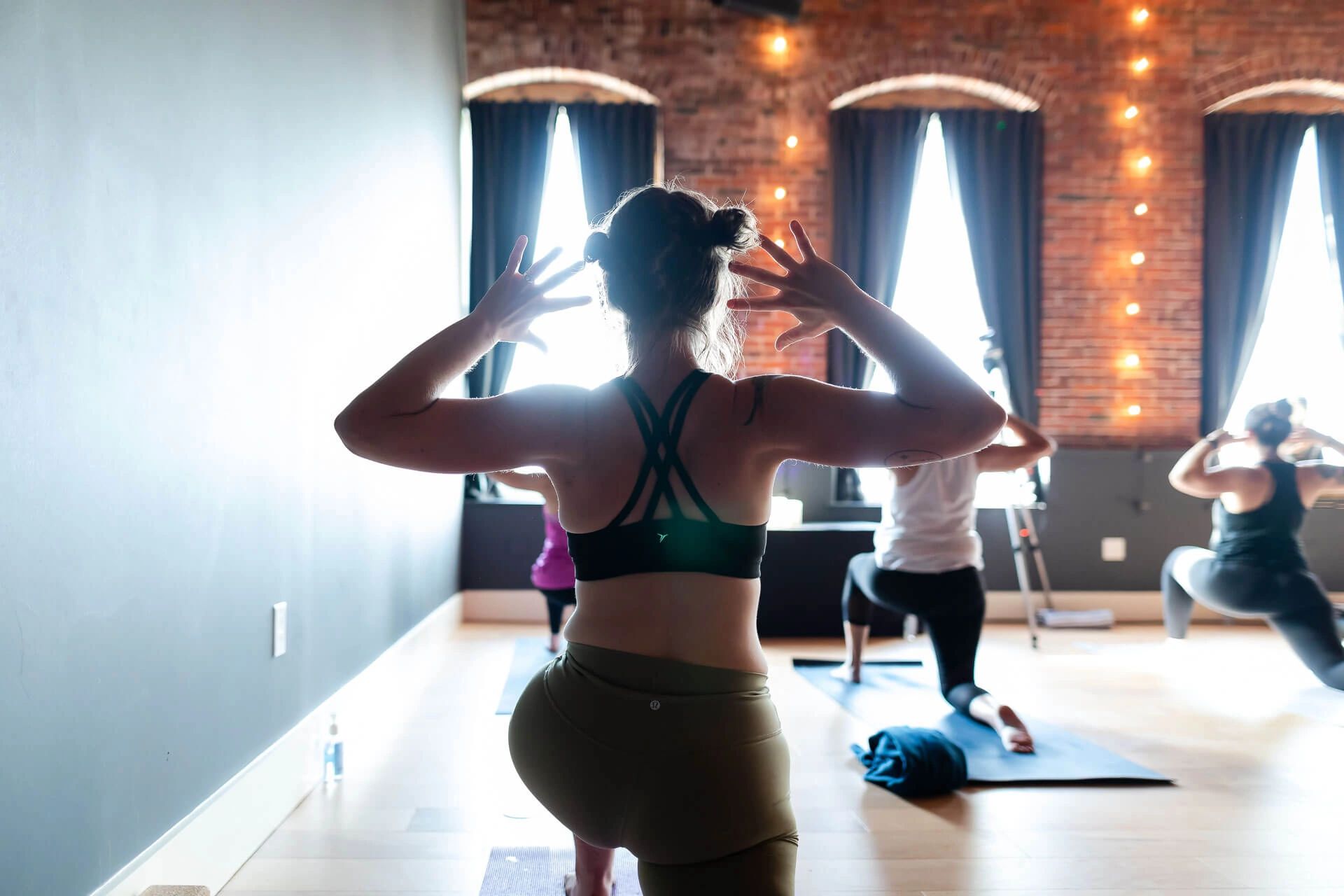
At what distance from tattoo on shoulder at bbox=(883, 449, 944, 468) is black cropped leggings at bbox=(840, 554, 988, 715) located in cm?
223

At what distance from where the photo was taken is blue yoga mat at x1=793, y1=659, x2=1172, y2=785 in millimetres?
2689

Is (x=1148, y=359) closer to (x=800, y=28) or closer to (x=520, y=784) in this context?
(x=800, y=28)

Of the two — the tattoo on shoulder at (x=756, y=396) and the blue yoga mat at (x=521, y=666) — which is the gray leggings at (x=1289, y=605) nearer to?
the blue yoga mat at (x=521, y=666)

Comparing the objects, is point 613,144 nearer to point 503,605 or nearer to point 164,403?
point 503,605

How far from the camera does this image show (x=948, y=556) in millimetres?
3160

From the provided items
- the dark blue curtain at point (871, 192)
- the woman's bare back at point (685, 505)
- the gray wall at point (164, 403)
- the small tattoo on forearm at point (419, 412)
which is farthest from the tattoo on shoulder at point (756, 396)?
the dark blue curtain at point (871, 192)

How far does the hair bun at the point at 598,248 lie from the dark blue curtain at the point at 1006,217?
504 centimetres

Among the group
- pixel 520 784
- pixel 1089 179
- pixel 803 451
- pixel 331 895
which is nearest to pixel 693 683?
pixel 803 451

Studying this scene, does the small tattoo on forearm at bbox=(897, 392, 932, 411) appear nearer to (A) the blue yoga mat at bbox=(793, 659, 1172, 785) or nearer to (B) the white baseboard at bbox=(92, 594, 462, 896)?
(B) the white baseboard at bbox=(92, 594, 462, 896)

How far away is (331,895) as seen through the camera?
6.21 ft

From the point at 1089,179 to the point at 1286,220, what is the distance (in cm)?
138

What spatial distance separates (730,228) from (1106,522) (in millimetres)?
5226

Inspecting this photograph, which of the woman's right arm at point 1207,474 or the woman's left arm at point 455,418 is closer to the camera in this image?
the woman's left arm at point 455,418

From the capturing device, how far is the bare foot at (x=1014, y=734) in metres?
2.92
